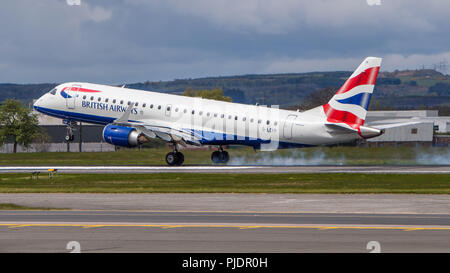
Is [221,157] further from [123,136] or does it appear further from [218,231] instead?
[218,231]

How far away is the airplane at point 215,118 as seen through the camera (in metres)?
51.4

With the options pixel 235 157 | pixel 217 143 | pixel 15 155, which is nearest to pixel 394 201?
pixel 217 143

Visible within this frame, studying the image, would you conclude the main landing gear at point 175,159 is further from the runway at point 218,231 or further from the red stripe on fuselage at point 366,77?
the runway at point 218,231

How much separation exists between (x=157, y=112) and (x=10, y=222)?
31846 millimetres

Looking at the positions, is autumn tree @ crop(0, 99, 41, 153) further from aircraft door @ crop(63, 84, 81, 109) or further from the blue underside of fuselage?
the blue underside of fuselage

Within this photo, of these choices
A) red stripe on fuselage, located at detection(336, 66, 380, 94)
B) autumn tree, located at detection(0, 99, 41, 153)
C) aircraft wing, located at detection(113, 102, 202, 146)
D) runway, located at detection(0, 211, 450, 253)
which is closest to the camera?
runway, located at detection(0, 211, 450, 253)

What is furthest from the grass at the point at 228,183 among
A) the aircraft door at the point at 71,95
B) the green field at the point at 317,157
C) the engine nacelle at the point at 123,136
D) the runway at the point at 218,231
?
the green field at the point at 317,157

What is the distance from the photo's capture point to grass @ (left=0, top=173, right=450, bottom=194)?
37.2 m

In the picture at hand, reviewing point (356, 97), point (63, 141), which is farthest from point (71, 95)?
point (63, 141)

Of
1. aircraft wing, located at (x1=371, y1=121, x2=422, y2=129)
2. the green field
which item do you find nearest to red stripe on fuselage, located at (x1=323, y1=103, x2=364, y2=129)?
aircraft wing, located at (x1=371, y1=121, x2=422, y2=129)

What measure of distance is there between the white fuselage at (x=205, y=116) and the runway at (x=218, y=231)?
2628 centimetres

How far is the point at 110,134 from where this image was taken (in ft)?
178

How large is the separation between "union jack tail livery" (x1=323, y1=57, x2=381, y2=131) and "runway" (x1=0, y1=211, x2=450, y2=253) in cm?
2533

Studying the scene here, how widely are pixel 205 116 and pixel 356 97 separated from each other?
12.0 meters
